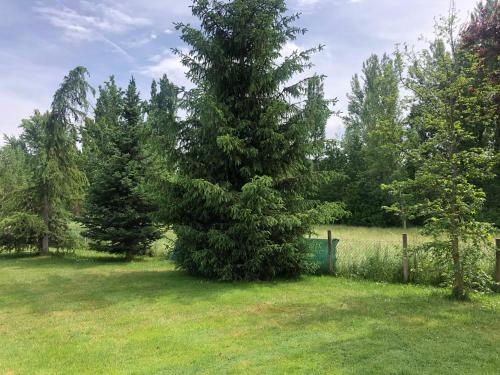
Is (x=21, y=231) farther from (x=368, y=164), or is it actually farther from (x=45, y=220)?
(x=368, y=164)

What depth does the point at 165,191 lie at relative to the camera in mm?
9602

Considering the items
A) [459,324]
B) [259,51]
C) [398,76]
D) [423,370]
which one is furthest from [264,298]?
[259,51]

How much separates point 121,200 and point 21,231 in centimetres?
397

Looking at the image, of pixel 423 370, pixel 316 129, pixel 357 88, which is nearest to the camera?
pixel 423 370

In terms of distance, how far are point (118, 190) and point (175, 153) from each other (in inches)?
193

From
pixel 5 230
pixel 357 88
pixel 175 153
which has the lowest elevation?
pixel 5 230

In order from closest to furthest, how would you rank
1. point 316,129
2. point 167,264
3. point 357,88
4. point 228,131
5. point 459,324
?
point 459,324 → point 228,131 → point 316,129 → point 167,264 → point 357,88

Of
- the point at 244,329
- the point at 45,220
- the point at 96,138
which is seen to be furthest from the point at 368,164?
the point at 244,329

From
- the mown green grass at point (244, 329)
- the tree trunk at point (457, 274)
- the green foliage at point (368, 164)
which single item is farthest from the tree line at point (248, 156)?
the green foliage at point (368, 164)

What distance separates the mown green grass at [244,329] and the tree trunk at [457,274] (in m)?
0.29

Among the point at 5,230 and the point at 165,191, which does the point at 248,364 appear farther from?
the point at 5,230

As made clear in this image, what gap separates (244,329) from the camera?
576cm

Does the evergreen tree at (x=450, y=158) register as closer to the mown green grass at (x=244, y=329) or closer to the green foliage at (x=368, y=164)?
the mown green grass at (x=244, y=329)

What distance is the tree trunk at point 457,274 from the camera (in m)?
7.02
